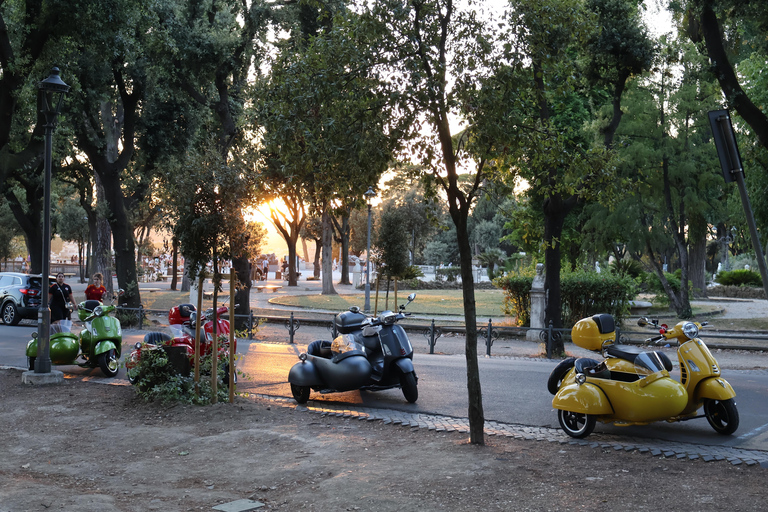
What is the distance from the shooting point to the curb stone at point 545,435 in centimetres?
639

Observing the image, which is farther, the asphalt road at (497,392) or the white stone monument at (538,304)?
the white stone monument at (538,304)

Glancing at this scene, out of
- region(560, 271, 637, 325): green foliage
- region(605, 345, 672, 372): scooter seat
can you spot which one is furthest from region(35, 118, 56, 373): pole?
region(560, 271, 637, 325): green foliage

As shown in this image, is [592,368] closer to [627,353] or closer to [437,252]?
[627,353]

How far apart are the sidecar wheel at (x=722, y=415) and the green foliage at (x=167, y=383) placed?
5.63 meters

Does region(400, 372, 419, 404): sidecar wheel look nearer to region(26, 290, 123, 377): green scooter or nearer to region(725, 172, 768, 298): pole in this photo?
region(725, 172, 768, 298): pole

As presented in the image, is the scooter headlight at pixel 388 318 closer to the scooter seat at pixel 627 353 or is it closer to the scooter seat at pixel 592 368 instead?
the scooter seat at pixel 592 368

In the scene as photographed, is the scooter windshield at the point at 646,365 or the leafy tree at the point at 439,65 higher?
the leafy tree at the point at 439,65

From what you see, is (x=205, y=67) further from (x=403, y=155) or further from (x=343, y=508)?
(x=343, y=508)

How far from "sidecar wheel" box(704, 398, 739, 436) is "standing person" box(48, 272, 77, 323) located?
11.0m

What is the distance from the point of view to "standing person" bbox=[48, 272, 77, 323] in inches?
527

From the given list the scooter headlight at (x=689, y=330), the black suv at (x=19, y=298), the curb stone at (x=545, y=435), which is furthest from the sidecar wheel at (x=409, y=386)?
the black suv at (x=19, y=298)

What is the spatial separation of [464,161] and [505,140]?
76cm

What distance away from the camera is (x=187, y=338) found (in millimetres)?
10102

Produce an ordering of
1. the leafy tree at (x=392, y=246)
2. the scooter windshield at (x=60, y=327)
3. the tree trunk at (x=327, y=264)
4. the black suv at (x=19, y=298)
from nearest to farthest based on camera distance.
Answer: the scooter windshield at (x=60, y=327), the black suv at (x=19, y=298), the leafy tree at (x=392, y=246), the tree trunk at (x=327, y=264)
